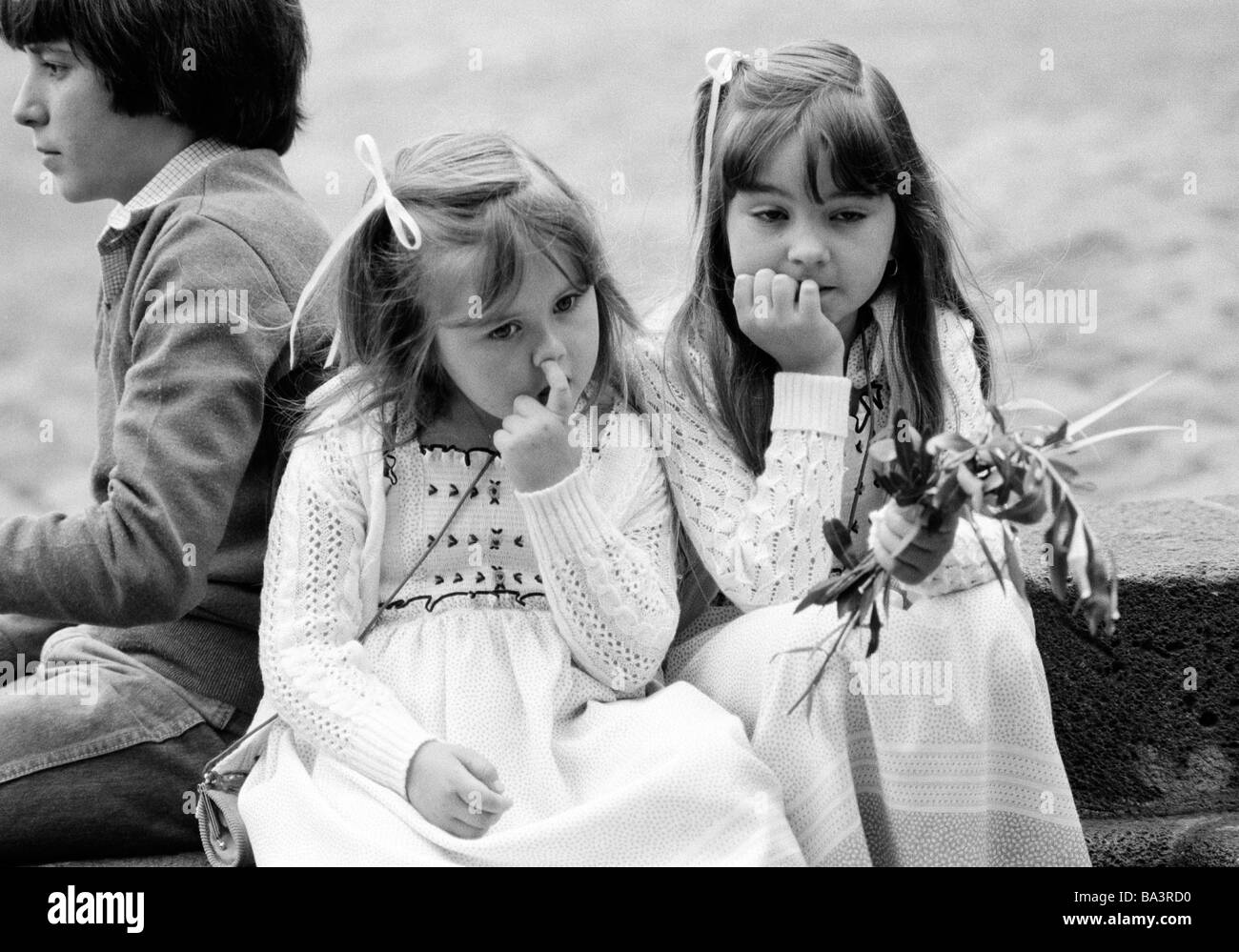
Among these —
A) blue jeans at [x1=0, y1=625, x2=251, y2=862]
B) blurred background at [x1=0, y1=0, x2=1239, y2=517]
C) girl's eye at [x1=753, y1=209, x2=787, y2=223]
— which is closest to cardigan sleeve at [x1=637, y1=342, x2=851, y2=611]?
girl's eye at [x1=753, y1=209, x2=787, y2=223]

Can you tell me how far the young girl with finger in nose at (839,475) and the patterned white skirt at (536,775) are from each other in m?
0.16

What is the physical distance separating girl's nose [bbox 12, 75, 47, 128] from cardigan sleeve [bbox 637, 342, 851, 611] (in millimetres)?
1291

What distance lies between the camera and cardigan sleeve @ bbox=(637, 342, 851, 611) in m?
2.86

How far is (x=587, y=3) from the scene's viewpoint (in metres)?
7.60

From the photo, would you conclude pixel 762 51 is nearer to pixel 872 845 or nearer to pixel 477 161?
pixel 477 161

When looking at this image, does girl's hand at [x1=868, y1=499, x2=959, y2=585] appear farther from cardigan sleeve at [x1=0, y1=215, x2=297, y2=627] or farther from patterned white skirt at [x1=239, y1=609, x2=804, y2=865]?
cardigan sleeve at [x1=0, y1=215, x2=297, y2=627]

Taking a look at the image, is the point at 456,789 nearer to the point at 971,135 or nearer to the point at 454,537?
the point at 454,537

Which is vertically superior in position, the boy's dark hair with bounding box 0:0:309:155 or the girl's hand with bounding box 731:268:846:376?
the boy's dark hair with bounding box 0:0:309:155

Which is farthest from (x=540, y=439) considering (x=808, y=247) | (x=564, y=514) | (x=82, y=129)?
(x=82, y=129)

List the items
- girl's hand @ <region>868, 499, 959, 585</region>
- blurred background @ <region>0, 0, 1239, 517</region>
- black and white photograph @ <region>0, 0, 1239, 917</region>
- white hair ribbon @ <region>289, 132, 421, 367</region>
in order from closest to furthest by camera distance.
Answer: girl's hand @ <region>868, 499, 959, 585</region> → black and white photograph @ <region>0, 0, 1239, 917</region> → white hair ribbon @ <region>289, 132, 421, 367</region> → blurred background @ <region>0, 0, 1239, 517</region>

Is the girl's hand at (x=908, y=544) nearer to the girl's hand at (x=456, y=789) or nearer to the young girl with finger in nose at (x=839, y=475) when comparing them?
the young girl with finger in nose at (x=839, y=475)

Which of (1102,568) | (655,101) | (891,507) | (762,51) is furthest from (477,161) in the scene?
(655,101)

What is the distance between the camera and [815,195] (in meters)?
2.86

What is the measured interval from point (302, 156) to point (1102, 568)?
5334mm
